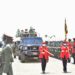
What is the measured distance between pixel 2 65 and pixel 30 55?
63.8 feet

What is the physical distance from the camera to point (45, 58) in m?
20.9

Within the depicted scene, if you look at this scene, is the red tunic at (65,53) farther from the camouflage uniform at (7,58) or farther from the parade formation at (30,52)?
the camouflage uniform at (7,58)

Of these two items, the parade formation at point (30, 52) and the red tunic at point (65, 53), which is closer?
the parade formation at point (30, 52)

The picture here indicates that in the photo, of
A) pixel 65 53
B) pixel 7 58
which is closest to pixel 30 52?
pixel 65 53

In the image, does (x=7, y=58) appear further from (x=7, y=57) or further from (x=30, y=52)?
(x=30, y=52)

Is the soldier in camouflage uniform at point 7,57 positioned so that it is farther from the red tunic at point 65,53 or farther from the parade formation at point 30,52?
the red tunic at point 65,53

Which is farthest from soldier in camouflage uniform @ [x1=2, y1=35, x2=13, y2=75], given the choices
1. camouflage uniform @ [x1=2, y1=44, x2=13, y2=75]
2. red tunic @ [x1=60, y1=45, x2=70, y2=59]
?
red tunic @ [x1=60, y1=45, x2=70, y2=59]

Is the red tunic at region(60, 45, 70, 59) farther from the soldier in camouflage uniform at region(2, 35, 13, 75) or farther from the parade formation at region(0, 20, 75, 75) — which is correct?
the soldier in camouflage uniform at region(2, 35, 13, 75)

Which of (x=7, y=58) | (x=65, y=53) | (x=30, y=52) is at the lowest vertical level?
(x=7, y=58)

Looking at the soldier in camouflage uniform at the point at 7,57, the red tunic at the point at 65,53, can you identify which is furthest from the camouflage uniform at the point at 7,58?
the red tunic at the point at 65,53

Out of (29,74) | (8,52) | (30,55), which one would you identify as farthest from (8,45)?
(30,55)

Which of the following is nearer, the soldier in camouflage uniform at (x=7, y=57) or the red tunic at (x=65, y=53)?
the soldier in camouflage uniform at (x=7, y=57)

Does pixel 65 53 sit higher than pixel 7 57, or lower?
higher

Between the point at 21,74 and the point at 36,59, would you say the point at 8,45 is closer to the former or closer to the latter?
the point at 21,74
